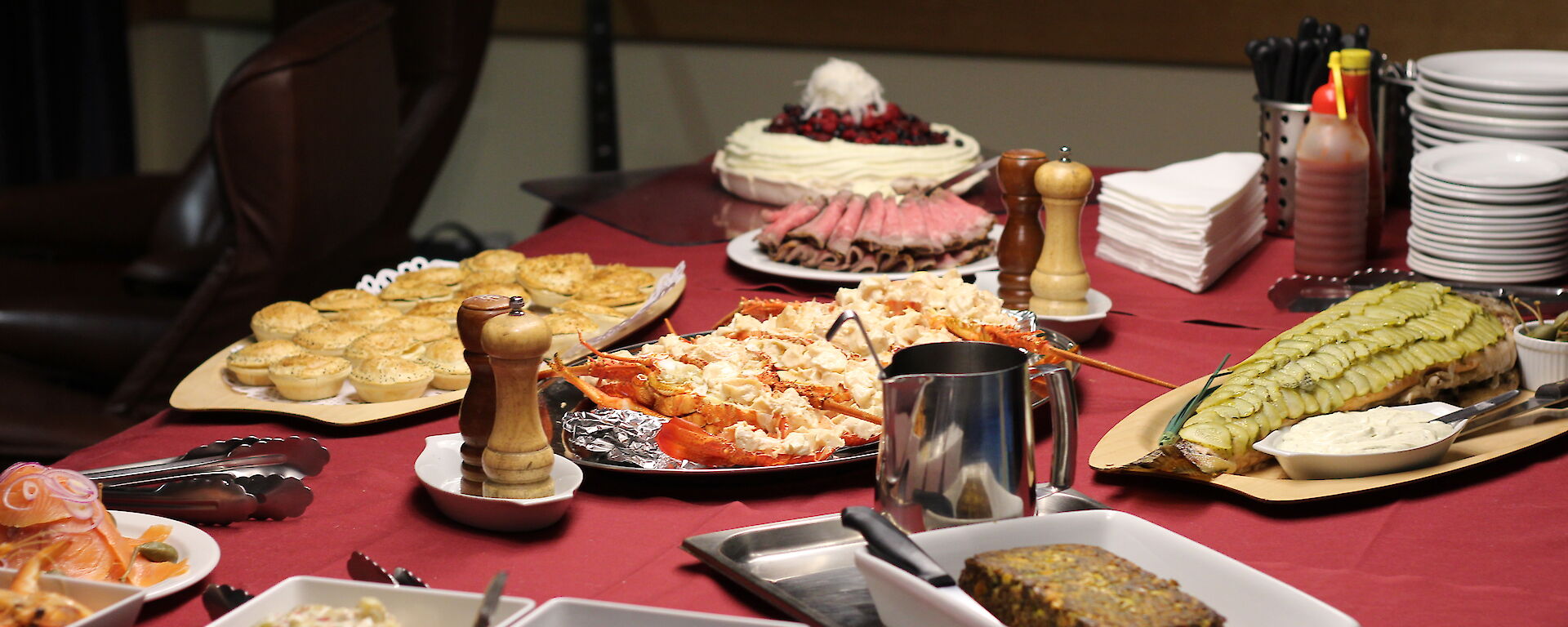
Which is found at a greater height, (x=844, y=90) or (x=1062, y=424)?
(x=844, y=90)

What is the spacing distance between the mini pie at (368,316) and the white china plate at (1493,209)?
1.56m

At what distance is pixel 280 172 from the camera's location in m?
2.75

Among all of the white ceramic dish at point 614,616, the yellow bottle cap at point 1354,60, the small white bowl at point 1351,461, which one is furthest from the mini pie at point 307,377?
the yellow bottle cap at point 1354,60

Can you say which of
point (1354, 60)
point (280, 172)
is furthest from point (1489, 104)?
point (280, 172)

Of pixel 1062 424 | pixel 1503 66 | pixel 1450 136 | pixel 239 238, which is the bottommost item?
pixel 239 238

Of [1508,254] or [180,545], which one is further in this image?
[1508,254]

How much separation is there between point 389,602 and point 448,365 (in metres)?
0.63

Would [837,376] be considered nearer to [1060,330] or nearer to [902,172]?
[1060,330]

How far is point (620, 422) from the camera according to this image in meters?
1.31

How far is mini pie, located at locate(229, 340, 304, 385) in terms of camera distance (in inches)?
61.4

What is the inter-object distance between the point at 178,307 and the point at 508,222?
2843 millimetres

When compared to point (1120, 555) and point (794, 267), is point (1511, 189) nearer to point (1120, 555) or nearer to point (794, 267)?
point (794, 267)

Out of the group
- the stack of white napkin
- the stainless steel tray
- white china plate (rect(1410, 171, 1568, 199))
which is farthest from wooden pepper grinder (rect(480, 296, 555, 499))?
white china plate (rect(1410, 171, 1568, 199))

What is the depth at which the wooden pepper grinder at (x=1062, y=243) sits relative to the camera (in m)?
1.68
